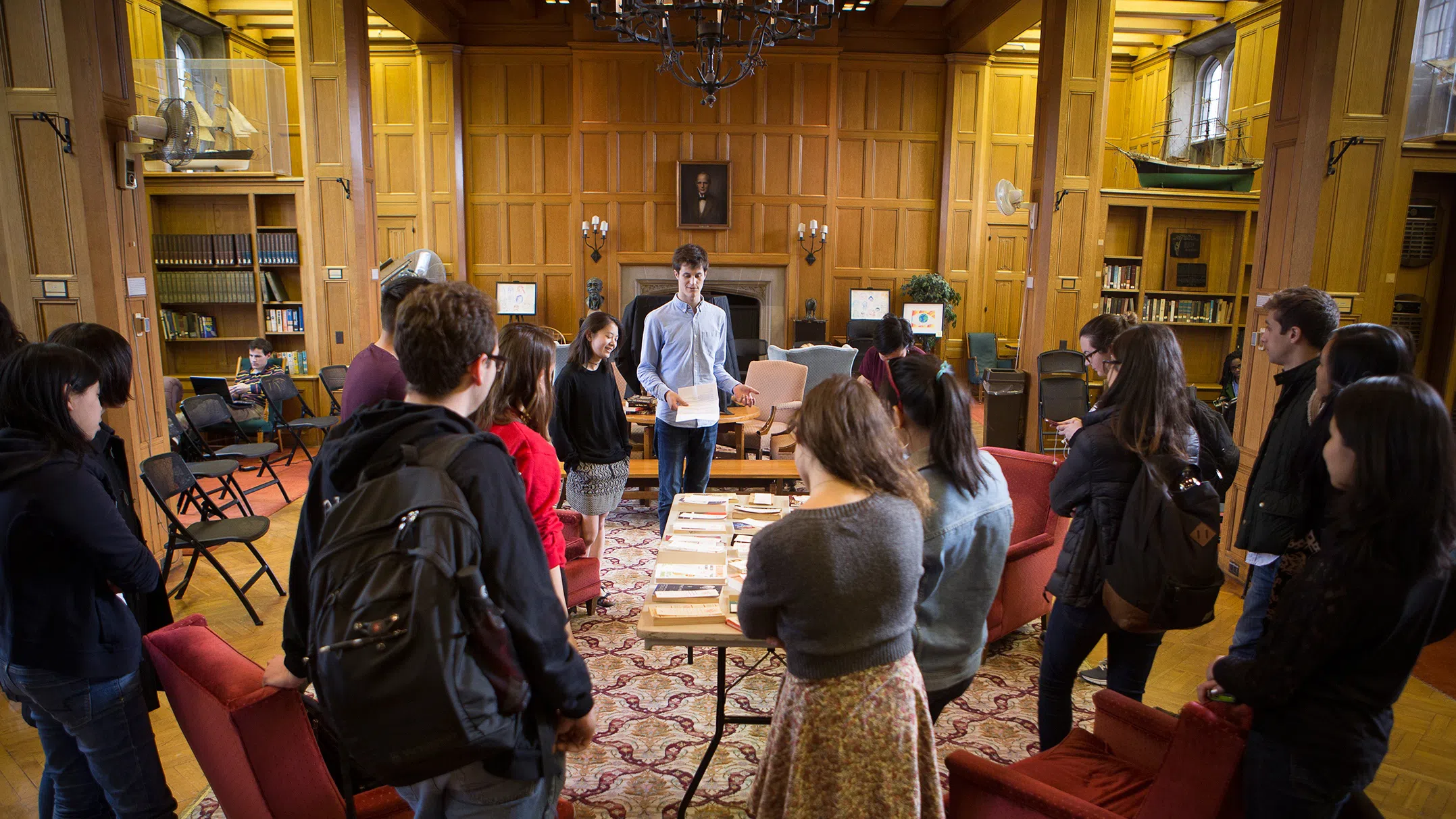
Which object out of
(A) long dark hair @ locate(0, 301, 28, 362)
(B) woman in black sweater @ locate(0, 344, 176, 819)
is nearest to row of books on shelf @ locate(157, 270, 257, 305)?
(A) long dark hair @ locate(0, 301, 28, 362)

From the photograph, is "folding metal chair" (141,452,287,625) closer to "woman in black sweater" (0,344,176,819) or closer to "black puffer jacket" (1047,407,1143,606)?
"woman in black sweater" (0,344,176,819)

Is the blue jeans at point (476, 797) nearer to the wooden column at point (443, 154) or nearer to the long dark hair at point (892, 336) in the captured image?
the long dark hair at point (892, 336)

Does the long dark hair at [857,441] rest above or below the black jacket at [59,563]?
above

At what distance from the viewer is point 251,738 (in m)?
1.72

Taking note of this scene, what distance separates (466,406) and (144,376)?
4.58 m

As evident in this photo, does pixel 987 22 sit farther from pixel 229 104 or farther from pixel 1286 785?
pixel 1286 785

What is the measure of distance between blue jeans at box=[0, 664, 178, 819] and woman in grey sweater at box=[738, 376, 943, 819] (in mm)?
1616

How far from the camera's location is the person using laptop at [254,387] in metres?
7.45

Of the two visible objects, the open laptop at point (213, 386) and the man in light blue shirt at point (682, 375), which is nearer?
the man in light blue shirt at point (682, 375)

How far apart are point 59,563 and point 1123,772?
2714mm

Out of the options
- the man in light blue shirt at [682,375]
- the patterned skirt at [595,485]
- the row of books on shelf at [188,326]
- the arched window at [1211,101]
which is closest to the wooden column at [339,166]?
the row of books on shelf at [188,326]

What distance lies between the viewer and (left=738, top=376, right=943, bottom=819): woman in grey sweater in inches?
61.6

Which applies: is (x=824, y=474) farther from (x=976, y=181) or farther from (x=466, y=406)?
(x=976, y=181)

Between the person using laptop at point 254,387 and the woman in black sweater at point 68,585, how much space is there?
594 cm
